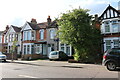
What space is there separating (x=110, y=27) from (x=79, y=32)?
702 centimetres

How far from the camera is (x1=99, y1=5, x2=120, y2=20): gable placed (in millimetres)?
24812

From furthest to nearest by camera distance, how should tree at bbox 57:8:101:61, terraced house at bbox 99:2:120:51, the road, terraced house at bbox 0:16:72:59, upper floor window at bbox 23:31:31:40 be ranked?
upper floor window at bbox 23:31:31:40 < terraced house at bbox 0:16:72:59 < terraced house at bbox 99:2:120:51 < tree at bbox 57:8:101:61 < the road

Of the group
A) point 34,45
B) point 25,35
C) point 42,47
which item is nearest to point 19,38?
point 25,35

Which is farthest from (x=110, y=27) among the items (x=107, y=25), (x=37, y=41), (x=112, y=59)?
(x=37, y=41)

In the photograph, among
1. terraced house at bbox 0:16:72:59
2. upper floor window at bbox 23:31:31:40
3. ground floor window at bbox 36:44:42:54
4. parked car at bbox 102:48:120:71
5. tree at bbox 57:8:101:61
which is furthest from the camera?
upper floor window at bbox 23:31:31:40

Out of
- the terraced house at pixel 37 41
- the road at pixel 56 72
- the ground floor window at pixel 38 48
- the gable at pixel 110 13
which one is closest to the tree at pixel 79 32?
the gable at pixel 110 13

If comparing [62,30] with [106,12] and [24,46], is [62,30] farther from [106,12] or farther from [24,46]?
[24,46]

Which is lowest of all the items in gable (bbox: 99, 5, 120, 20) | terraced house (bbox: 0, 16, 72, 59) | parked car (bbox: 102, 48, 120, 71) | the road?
the road

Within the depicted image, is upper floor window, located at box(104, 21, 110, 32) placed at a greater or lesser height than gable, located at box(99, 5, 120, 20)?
lesser

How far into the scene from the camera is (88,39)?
71.2ft

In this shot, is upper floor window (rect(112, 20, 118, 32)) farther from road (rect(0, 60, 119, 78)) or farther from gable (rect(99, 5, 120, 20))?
road (rect(0, 60, 119, 78))

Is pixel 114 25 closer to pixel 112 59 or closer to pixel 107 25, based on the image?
pixel 107 25

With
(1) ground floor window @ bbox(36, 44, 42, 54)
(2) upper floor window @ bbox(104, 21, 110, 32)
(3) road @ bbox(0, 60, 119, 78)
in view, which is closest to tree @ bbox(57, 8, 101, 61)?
(2) upper floor window @ bbox(104, 21, 110, 32)

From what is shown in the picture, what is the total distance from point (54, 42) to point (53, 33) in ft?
6.05
